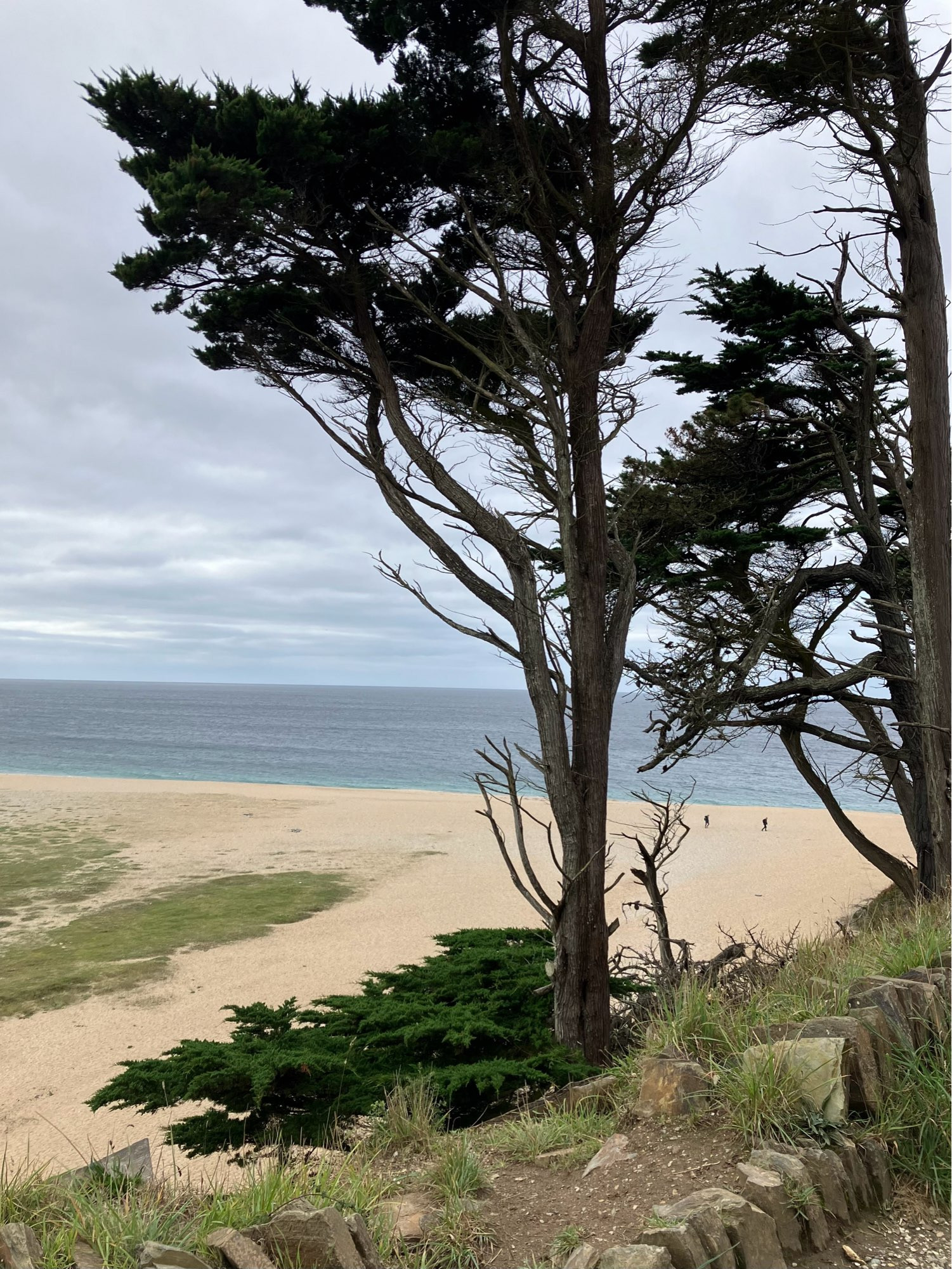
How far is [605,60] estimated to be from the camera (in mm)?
5891

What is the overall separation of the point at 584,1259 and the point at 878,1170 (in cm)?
111

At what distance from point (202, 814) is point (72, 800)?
571cm

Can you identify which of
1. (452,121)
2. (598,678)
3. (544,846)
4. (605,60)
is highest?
(605,60)

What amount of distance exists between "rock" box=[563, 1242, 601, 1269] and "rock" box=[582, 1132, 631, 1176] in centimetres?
61

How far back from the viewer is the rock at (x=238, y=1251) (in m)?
2.25

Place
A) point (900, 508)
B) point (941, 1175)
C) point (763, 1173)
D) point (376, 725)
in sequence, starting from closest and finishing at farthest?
point (763, 1173) < point (941, 1175) < point (900, 508) < point (376, 725)

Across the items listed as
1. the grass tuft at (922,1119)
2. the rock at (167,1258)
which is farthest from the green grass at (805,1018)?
the rock at (167,1258)

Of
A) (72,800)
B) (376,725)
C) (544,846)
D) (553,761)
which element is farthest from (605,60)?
(376,725)

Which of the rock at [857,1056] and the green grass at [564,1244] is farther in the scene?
the rock at [857,1056]

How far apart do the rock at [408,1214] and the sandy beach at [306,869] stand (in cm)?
126

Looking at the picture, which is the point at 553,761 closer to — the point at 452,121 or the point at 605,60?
the point at 452,121

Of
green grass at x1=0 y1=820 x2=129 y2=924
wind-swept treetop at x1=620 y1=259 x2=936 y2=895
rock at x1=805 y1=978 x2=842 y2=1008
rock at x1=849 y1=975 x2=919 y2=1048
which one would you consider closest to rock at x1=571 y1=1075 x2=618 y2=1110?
rock at x1=805 y1=978 x2=842 y2=1008

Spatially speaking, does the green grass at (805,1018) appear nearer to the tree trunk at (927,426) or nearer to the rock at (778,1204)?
the rock at (778,1204)

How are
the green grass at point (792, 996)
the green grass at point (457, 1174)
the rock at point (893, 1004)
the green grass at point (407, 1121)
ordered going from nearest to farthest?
the green grass at point (457, 1174)
the rock at point (893, 1004)
the green grass at point (792, 996)
the green grass at point (407, 1121)
